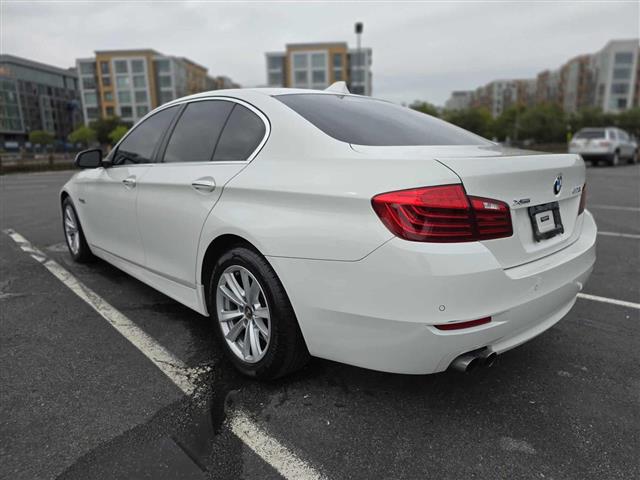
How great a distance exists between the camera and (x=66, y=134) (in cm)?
10362

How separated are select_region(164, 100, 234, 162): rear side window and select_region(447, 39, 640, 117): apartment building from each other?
83426 mm

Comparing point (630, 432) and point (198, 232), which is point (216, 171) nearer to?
point (198, 232)

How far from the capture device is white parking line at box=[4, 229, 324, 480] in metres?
1.89

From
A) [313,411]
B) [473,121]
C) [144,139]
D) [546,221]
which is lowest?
[313,411]

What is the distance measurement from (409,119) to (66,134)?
117858mm

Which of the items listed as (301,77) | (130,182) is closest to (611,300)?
(130,182)

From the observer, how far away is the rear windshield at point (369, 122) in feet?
7.76

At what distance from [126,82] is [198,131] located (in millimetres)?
96193

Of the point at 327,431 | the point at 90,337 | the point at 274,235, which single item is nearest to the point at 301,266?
the point at 274,235

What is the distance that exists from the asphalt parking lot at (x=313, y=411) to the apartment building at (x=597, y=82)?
273ft

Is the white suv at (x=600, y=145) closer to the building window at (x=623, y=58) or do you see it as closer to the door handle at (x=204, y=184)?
the door handle at (x=204, y=184)

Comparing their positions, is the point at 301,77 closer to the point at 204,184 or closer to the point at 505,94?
the point at 204,184

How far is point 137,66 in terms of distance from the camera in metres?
86.6

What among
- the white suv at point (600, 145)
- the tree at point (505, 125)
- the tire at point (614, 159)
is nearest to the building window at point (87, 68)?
the tree at point (505, 125)
